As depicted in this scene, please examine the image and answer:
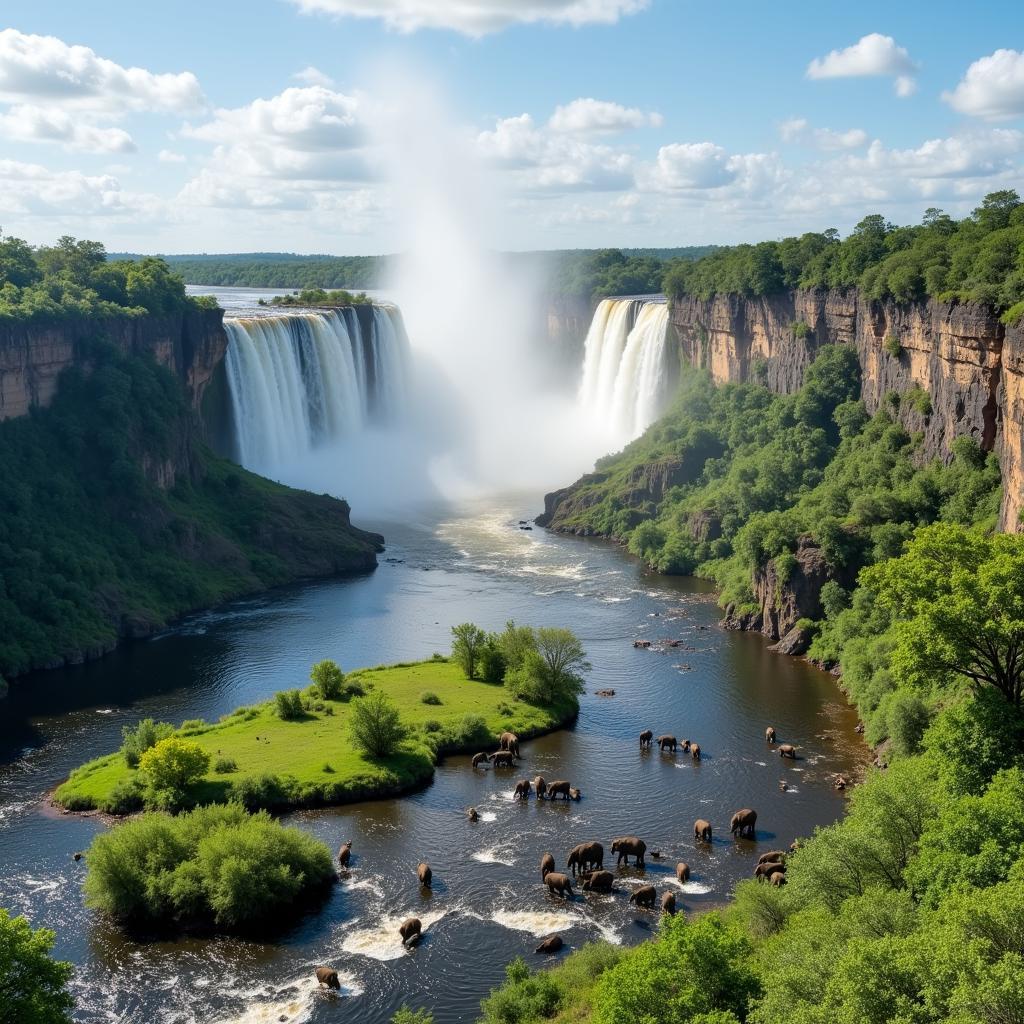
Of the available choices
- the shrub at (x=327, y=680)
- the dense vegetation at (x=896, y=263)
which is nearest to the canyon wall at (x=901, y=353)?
the dense vegetation at (x=896, y=263)

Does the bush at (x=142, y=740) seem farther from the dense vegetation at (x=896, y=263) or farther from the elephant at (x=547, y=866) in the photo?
the dense vegetation at (x=896, y=263)

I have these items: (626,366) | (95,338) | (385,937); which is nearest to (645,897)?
(385,937)

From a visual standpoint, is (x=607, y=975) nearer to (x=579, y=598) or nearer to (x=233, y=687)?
(x=233, y=687)

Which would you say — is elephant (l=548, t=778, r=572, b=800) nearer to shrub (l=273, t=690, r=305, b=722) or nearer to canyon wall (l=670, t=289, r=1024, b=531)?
shrub (l=273, t=690, r=305, b=722)

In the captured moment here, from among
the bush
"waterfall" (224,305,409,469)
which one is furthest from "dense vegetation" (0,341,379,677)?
the bush

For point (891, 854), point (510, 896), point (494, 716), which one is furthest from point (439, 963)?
point (494, 716)

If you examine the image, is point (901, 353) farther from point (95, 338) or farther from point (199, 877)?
point (199, 877)

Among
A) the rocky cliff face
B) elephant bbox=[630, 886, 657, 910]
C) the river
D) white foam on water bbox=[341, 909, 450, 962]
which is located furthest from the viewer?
the rocky cliff face
